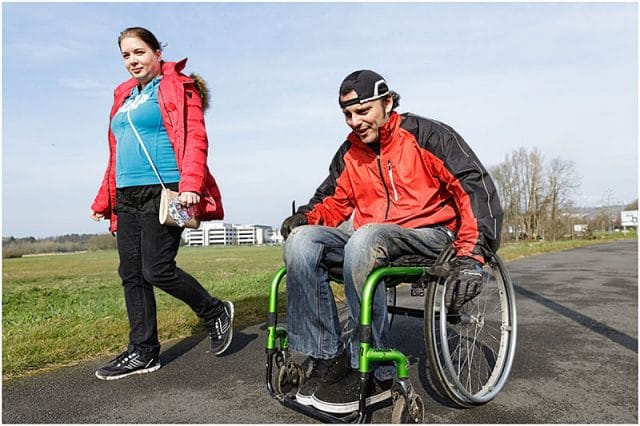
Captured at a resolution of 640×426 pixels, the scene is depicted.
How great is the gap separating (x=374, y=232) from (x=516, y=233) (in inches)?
2519

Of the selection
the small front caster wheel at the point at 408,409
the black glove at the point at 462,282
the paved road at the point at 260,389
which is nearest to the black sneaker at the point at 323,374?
the paved road at the point at 260,389

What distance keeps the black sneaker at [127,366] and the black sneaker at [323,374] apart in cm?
135

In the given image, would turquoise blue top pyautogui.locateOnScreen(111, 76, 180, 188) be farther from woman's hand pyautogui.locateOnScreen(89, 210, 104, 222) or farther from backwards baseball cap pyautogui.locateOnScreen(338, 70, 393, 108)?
backwards baseball cap pyautogui.locateOnScreen(338, 70, 393, 108)

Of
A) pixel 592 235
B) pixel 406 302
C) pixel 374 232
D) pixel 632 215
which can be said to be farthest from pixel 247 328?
pixel 632 215

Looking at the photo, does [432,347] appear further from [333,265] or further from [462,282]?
[333,265]

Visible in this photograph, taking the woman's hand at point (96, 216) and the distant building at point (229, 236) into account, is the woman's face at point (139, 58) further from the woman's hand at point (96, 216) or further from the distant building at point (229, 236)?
the distant building at point (229, 236)

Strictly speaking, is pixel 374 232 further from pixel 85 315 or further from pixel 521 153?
pixel 521 153

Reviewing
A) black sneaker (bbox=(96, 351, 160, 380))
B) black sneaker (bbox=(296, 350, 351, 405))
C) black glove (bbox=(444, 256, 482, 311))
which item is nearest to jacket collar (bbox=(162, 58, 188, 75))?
black sneaker (bbox=(96, 351, 160, 380))

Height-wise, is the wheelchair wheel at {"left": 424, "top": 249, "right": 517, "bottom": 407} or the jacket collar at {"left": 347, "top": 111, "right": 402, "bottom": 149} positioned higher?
the jacket collar at {"left": 347, "top": 111, "right": 402, "bottom": 149}

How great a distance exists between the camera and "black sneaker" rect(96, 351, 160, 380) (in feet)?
11.4

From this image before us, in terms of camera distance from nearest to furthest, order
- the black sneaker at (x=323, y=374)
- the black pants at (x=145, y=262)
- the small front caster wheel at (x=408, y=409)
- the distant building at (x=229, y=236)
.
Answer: the small front caster wheel at (x=408, y=409) → the black sneaker at (x=323, y=374) → the black pants at (x=145, y=262) → the distant building at (x=229, y=236)

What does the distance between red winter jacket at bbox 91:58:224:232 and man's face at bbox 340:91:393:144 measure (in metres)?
1.07

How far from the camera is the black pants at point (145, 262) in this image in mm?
3631

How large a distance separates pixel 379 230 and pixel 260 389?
4.06 ft
